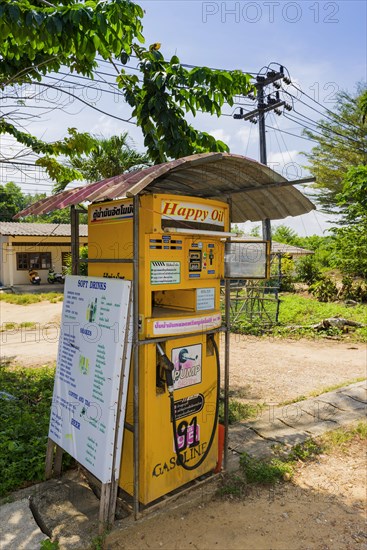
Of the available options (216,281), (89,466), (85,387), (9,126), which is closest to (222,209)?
(216,281)

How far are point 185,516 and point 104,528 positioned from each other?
2.23ft

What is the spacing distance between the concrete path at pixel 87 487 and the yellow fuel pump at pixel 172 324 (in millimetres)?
434

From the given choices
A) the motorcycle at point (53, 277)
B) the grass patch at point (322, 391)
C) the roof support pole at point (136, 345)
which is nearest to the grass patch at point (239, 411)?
the grass patch at point (322, 391)

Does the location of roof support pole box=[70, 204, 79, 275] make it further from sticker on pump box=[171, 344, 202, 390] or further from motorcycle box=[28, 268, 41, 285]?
motorcycle box=[28, 268, 41, 285]

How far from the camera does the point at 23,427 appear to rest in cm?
Answer: 435

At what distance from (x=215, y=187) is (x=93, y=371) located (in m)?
2.05

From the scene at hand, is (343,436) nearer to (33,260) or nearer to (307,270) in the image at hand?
(307,270)

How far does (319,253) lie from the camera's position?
23828mm

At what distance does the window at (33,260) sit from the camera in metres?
22.6

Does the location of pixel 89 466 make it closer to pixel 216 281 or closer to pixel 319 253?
pixel 216 281

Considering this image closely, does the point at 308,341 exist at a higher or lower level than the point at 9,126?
lower

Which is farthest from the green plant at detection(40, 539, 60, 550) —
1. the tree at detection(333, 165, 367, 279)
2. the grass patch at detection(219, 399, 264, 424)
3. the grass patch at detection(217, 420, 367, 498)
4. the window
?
the window

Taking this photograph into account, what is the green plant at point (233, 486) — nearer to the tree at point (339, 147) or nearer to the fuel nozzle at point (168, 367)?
the fuel nozzle at point (168, 367)

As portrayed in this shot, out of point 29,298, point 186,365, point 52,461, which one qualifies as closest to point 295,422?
point 186,365
